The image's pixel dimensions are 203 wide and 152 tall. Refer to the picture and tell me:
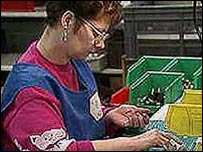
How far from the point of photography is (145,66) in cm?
193

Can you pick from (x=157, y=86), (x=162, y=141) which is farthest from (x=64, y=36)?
(x=157, y=86)

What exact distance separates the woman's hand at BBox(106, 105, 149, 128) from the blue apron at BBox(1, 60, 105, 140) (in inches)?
1.9

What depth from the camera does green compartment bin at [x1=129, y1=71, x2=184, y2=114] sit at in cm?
170

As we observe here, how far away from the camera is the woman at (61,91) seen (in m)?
1.28

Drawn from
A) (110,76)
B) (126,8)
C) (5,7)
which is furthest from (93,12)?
(5,7)

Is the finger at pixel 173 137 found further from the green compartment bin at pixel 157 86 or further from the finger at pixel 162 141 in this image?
the green compartment bin at pixel 157 86

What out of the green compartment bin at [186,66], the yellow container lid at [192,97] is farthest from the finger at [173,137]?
the green compartment bin at [186,66]

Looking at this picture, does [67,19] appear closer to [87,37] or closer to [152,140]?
[87,37]

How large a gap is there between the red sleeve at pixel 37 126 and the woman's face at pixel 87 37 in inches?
6.5

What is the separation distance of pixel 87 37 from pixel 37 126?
28 cm

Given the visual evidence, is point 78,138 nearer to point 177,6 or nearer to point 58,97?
point 58,97

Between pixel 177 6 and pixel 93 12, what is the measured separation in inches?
48.7

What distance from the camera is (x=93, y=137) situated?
5.13ft

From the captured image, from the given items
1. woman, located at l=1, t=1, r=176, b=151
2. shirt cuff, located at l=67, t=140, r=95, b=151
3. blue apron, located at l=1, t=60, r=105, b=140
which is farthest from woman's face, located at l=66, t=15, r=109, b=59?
shirt cuff, located at l=67, t=140, r=95, b=151
